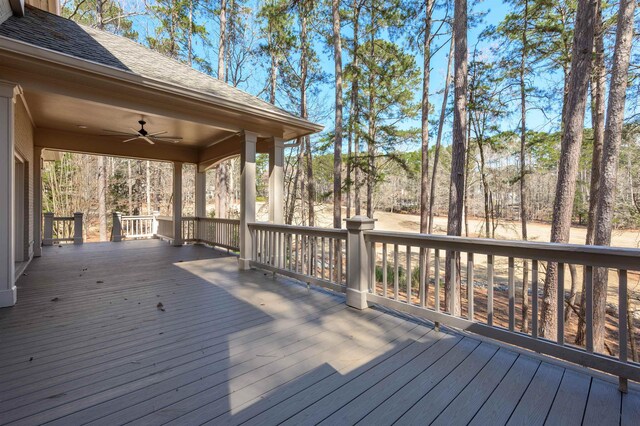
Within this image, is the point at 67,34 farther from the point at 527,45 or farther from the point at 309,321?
the point at 527,45

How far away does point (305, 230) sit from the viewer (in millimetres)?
4195

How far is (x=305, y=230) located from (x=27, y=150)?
5.42 meters

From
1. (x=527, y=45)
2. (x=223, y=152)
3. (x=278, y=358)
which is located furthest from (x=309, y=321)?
(x=527, y=45)

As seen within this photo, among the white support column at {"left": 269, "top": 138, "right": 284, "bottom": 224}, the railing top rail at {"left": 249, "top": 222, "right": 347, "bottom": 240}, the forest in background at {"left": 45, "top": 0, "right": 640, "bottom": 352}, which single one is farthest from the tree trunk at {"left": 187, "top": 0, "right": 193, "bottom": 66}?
the railing top rail at {"left": 249, "top": 222, "right": 347, "bottom": 240}

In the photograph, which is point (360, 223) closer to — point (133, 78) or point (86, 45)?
point (133, 78)

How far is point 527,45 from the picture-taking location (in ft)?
29.7

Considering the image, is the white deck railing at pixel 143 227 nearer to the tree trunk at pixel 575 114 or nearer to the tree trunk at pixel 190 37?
the tree trunk at pixel 190 37

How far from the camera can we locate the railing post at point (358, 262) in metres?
3.32

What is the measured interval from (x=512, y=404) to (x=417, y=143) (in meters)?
13.4

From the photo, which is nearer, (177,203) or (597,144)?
(597,144)

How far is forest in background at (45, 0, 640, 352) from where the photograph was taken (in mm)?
4906

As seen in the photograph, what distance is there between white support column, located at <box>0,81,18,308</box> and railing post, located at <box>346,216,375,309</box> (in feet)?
12.2

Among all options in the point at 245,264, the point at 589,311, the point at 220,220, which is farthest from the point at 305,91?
the point at 589,311

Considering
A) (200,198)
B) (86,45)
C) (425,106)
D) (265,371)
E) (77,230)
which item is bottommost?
(265,371)
